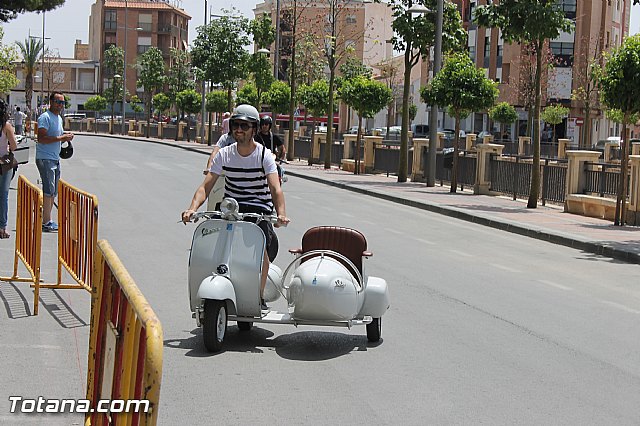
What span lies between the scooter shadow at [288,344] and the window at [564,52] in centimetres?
6517

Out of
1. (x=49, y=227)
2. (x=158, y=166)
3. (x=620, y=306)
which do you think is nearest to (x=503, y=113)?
(x=158, y=166)

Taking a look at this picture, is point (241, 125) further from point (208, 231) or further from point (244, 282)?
point (244, 282)

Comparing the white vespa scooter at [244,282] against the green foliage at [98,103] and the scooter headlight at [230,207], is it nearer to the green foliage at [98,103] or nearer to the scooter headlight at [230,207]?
the scooter headlight at [230,207]

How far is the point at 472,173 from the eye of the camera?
31688 mm

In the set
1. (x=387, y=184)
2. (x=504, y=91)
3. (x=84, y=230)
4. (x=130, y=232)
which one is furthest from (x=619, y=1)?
(x=84, y=230)

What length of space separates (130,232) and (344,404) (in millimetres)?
9904

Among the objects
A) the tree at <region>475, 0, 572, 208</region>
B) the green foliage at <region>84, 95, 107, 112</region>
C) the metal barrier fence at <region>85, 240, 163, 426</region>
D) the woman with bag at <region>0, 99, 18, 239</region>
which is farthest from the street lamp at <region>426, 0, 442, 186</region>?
the green foliage at <region>84, 95, 107, 112</region>

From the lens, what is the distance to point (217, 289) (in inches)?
312

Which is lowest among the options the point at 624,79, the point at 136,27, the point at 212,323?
the point at 212,323

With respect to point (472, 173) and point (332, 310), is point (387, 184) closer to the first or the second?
point (472, 173)

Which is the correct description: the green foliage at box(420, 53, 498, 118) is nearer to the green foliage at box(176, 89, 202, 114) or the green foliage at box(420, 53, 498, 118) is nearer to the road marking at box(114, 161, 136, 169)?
Result: the road marking at box(114, 161, 136, 169)

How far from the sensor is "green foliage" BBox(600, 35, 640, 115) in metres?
20.3

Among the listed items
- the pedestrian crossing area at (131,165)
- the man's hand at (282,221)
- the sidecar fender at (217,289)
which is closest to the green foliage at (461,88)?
the pedestrian crossing area at (131,165)

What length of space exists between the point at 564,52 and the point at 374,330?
65.8 metres
